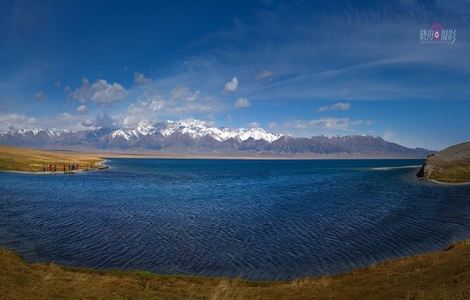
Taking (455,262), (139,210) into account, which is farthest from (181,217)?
(455,262)

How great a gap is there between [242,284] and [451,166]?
11473cm

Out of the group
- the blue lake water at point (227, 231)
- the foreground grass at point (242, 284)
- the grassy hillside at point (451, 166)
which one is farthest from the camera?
the grassy hillside at point (451, 166)

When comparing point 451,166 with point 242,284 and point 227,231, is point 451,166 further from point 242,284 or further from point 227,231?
point 242,284

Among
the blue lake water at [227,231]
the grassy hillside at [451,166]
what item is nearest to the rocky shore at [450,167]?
the grassy hillside at [451,166]

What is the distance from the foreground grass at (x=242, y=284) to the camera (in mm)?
19297

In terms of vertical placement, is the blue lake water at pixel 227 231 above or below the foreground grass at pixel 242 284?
below

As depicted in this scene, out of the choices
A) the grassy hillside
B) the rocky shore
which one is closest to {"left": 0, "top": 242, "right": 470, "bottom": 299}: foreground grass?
the rocky shore

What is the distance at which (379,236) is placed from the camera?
1686 inches

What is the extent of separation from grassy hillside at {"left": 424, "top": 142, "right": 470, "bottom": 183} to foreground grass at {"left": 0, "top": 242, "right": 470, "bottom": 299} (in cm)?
9201

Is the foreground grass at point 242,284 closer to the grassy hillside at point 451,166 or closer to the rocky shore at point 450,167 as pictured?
the rocky shore at point 450,167

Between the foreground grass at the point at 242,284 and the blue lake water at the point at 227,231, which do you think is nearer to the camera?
the foreground grass at the point at 242,284

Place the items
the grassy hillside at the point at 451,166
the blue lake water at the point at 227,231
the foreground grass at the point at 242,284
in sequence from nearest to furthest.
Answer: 1. the foreground grass at the point at 242,284
2. the blue lake water at the point at 227,231
3. the grassy hillside at the point at 451,166

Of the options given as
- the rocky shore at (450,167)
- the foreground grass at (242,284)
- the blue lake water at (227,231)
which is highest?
the rocky shore at (450,167)

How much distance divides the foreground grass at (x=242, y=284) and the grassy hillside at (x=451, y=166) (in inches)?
3622
